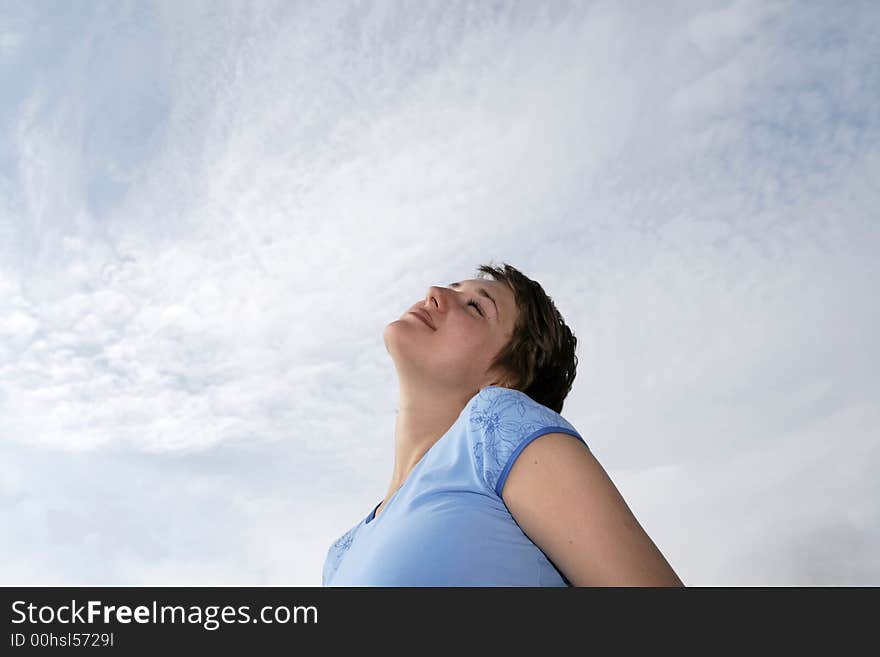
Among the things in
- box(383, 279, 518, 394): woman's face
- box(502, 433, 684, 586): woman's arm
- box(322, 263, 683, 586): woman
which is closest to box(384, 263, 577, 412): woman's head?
box(383, 279, 518, 394): woman's face

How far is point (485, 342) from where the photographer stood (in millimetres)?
2586

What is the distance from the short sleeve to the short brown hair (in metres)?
0.69

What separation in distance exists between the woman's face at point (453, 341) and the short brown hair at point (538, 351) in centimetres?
4

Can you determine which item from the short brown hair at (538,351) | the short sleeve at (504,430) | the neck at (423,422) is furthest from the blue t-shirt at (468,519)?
the short brown hair at (538,351)

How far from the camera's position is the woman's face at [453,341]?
2.55 m

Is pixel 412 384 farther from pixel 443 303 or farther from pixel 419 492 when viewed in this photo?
pixel 419 492

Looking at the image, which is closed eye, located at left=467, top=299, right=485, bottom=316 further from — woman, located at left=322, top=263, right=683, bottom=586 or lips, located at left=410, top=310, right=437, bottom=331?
woman, located at left=322, top=263, right=683, bottom=586

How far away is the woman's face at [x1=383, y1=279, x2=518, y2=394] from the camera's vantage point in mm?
2551

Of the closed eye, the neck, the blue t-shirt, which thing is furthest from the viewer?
the closed eye

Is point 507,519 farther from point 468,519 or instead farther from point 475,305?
point 475,305

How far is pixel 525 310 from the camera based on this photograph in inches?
105

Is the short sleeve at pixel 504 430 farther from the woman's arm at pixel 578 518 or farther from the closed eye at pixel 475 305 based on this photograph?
the closed eye at pixel 475 305
